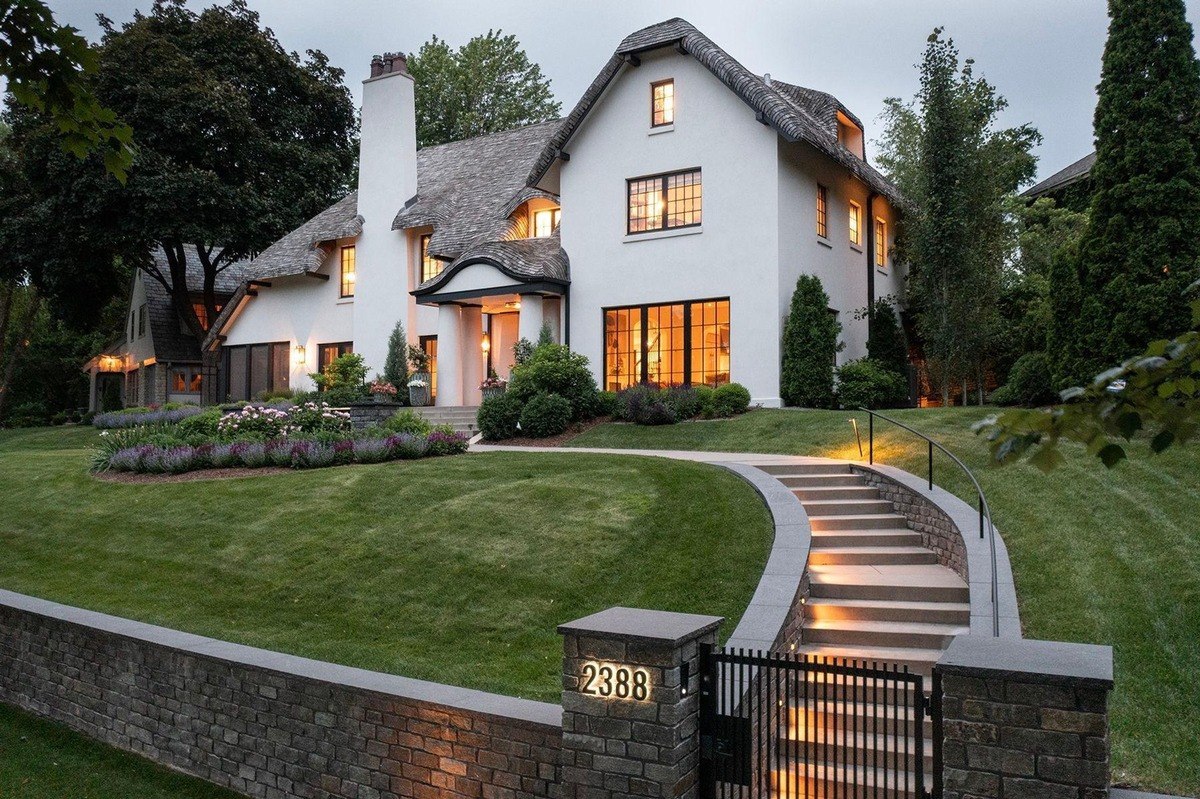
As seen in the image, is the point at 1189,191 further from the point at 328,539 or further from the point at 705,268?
the point at 328,539

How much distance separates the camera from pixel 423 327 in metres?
25.2

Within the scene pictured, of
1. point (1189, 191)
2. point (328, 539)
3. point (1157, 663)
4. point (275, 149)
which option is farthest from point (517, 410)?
point (275, 149)

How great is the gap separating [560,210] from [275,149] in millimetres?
15244

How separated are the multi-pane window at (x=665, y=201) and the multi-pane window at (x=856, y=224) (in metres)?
4.94

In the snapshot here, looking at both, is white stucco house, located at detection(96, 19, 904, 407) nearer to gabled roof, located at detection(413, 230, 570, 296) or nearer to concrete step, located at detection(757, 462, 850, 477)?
gabled roof, located at detection(413, 230, 570, 296)

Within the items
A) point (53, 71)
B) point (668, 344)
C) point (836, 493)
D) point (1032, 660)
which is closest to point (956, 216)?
point (668, 344)

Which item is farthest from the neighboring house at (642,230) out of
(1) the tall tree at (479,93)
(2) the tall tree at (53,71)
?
(1) the tall tree at (479,93)

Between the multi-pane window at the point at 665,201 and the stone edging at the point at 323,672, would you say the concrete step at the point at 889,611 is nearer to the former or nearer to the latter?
the stone edging at the point at 323,672

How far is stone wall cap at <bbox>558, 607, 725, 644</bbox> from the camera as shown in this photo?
4836mm

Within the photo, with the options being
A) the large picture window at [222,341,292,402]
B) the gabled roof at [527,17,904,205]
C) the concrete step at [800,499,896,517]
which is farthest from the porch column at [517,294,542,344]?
the concrete step at [800,499,896,517]

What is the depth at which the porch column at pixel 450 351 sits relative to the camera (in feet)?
73.9

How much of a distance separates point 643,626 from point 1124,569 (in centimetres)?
532

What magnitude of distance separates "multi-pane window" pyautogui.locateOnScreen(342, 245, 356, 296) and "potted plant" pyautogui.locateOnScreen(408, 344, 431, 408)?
11.8ft

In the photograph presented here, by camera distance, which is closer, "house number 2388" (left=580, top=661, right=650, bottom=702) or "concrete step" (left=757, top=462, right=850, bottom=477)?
"house number 2388" (left=580, top=661, right=650, bottom=702)
